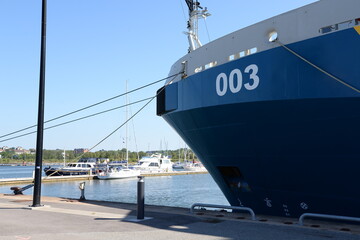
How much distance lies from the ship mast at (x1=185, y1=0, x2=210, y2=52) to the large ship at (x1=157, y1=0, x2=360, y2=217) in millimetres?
3579

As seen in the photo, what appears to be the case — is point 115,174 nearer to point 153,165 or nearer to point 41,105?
point 153,165

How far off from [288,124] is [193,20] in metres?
7.62

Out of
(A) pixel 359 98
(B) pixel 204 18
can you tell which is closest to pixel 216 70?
(A) pixel 359 98

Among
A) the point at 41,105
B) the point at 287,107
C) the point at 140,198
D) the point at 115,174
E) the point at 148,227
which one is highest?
the point at 41,105

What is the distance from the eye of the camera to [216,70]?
8.88 metres

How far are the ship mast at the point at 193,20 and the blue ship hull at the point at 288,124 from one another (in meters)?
3.96

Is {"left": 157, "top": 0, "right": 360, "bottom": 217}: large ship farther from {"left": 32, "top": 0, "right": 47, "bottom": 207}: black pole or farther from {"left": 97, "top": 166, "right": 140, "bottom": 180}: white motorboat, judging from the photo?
{"left": 97, "top": 166, "right": 140, "bottom": 180}: white motorboat

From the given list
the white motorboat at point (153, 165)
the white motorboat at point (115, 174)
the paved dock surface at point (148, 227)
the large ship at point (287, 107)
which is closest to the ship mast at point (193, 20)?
the large ship at point (287, 107)

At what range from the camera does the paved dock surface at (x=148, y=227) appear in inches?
249

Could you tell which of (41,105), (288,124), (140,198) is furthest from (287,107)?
(41,105)

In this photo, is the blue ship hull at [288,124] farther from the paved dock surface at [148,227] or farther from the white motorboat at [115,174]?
the white motorboat at [115,174]

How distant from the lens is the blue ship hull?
22.5ft

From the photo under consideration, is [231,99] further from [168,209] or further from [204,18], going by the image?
[204,18]

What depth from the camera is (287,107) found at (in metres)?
7.52
